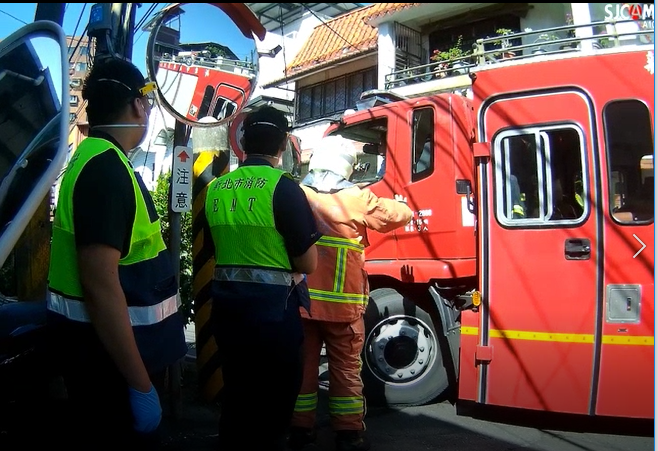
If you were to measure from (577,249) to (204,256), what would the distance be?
2519mm

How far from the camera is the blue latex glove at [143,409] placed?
181 cm

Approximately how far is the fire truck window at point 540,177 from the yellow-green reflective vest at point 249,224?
6.36ft

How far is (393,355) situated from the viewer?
15.1ft

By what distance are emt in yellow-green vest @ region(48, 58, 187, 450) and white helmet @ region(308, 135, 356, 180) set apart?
1880 millimetres

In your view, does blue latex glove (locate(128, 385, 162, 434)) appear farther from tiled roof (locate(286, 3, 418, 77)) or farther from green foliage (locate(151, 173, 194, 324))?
tiled roof (locate(286, 3, 418, 77))

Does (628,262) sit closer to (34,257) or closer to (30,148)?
(30,148)

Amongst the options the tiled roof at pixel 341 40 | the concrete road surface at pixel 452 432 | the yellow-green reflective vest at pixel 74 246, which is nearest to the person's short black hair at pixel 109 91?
the yellow-green reflective vest at pixel 74 246

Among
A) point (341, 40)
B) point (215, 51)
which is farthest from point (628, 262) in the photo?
point (341, 40)

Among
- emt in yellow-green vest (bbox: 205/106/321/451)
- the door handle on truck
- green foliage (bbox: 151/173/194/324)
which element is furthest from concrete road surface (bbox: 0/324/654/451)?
emt in yellow-green vest (bbox: 205/106/321/451)

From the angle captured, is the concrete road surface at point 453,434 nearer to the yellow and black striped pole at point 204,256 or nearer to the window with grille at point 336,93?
the yellow and black striped pole at point 204,256

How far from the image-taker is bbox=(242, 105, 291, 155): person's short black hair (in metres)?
2.69

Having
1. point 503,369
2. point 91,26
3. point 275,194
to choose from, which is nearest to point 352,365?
point 503,369

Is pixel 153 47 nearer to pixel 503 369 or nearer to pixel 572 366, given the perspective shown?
pixel 503 369

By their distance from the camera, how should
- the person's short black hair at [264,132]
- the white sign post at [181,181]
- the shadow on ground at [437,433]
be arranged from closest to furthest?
1. the person's short black hair at [264,132]
2. the shadow on ground at [437,433]
3. the white sign post at [181,181]
